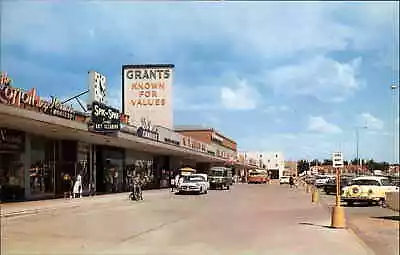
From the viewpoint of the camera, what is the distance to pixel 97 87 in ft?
118

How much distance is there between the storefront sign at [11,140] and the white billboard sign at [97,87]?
186 inches

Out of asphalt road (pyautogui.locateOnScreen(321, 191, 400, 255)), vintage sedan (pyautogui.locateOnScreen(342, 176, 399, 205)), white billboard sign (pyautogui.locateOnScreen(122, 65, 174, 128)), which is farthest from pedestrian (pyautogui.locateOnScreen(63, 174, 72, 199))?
white billboard sign (pyautogui.locateOnScreen(122, 65, 174, 128))

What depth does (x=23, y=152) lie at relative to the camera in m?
33.3

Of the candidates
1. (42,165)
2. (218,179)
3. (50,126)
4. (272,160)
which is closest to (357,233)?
(50,126)

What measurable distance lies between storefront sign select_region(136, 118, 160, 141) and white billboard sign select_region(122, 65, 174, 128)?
10.1 meters

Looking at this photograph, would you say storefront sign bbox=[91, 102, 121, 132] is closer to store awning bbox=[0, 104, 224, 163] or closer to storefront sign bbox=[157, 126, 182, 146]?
store awning bbox=[0, 104, 224, 163]

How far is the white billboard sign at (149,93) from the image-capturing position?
204 feet

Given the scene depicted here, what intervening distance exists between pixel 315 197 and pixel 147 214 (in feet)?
49.0

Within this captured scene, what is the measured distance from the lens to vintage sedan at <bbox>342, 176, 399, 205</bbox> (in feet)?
107

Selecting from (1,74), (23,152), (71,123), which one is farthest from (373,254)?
(23,152)

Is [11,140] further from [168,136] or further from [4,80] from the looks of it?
[168,136]

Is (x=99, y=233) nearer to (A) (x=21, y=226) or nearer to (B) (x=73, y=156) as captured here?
(A) (x=21, y=226)

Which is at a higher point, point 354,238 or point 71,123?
point 71,123

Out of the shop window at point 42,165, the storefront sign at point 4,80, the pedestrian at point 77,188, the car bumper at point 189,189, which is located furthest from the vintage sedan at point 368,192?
the storefront sign at point 4,80
